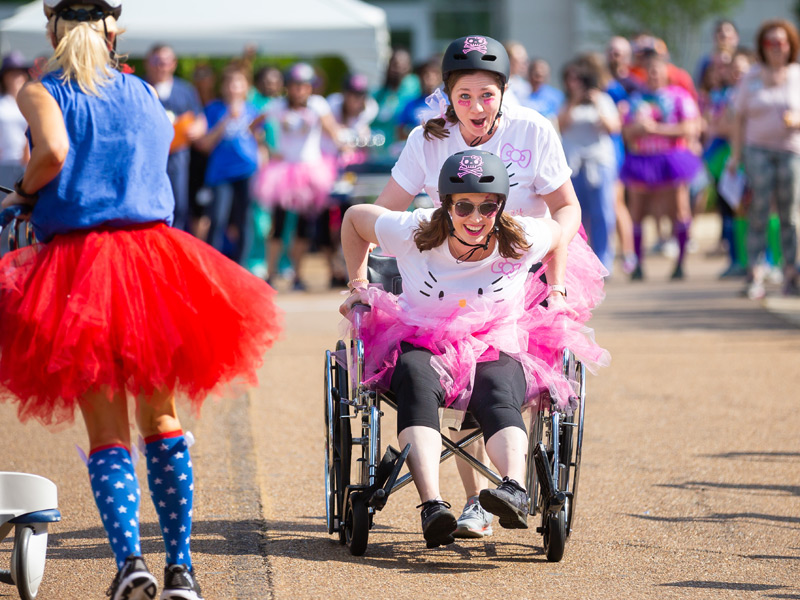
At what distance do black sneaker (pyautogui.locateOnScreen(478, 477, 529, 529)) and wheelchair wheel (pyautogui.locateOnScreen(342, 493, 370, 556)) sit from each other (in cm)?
49

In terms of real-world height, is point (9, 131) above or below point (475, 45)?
below

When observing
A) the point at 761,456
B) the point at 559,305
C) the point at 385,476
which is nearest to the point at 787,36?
the point at 761,456

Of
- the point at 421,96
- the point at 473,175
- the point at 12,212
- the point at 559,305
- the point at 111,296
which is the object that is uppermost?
the point at 421,96

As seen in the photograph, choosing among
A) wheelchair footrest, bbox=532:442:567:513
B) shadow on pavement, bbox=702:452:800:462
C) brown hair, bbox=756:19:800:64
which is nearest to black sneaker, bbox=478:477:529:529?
wheelchair footrest, bbox=532:442:567:513

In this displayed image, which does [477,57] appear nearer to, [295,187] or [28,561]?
[28,561]

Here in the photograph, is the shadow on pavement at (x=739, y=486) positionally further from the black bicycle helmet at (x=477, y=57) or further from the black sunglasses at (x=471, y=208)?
the black bicycle helmet at (x=477, y=57)

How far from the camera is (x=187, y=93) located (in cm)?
1194

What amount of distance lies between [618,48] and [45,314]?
34.6 feet

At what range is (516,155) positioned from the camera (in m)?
4.64

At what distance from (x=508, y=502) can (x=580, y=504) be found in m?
1.19

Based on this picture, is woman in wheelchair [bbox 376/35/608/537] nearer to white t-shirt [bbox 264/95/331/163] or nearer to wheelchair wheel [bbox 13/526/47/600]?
wheelchair wheel [bbox 13/526/47/600]

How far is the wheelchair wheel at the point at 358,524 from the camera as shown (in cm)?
418

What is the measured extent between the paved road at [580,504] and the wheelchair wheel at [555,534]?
0.16 feet

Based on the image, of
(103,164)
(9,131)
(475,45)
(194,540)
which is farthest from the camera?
(9,131)
